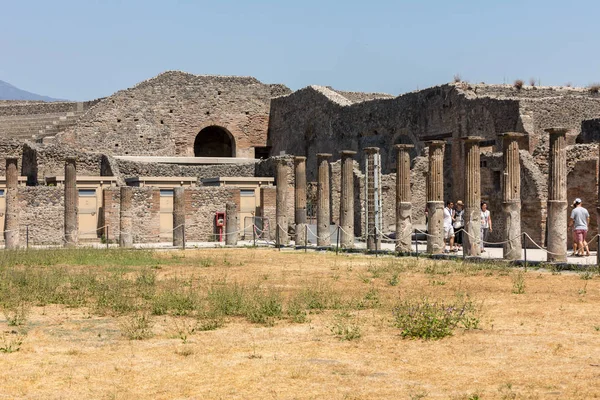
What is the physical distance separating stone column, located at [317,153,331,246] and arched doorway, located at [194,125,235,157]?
69.6 ft

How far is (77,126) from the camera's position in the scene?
43125 mm

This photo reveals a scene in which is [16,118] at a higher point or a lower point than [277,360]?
higher

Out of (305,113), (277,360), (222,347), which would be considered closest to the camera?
(277,360)

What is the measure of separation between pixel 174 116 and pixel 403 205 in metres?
23.2

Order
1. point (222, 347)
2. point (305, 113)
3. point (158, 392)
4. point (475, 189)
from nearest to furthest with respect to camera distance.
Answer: point (158, 392), point (222, 347), point (475, 189), point (305, 113)

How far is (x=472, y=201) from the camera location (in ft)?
74.4

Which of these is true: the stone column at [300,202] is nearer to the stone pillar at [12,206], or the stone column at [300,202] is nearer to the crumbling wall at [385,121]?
the crumbling wall at [385,121]

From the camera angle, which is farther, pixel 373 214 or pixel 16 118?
pixel 16 118

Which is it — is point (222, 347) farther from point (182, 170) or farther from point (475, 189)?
point (182, 170)

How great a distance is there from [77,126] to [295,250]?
19.0m

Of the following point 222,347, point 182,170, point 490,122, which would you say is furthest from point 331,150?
point 222,347

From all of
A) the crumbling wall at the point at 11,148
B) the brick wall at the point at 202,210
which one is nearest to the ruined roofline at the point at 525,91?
the brick wall at the point at 202,210

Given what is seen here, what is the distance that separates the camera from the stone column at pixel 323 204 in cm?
2958

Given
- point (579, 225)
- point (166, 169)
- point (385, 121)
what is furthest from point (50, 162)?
point (579, 225)
